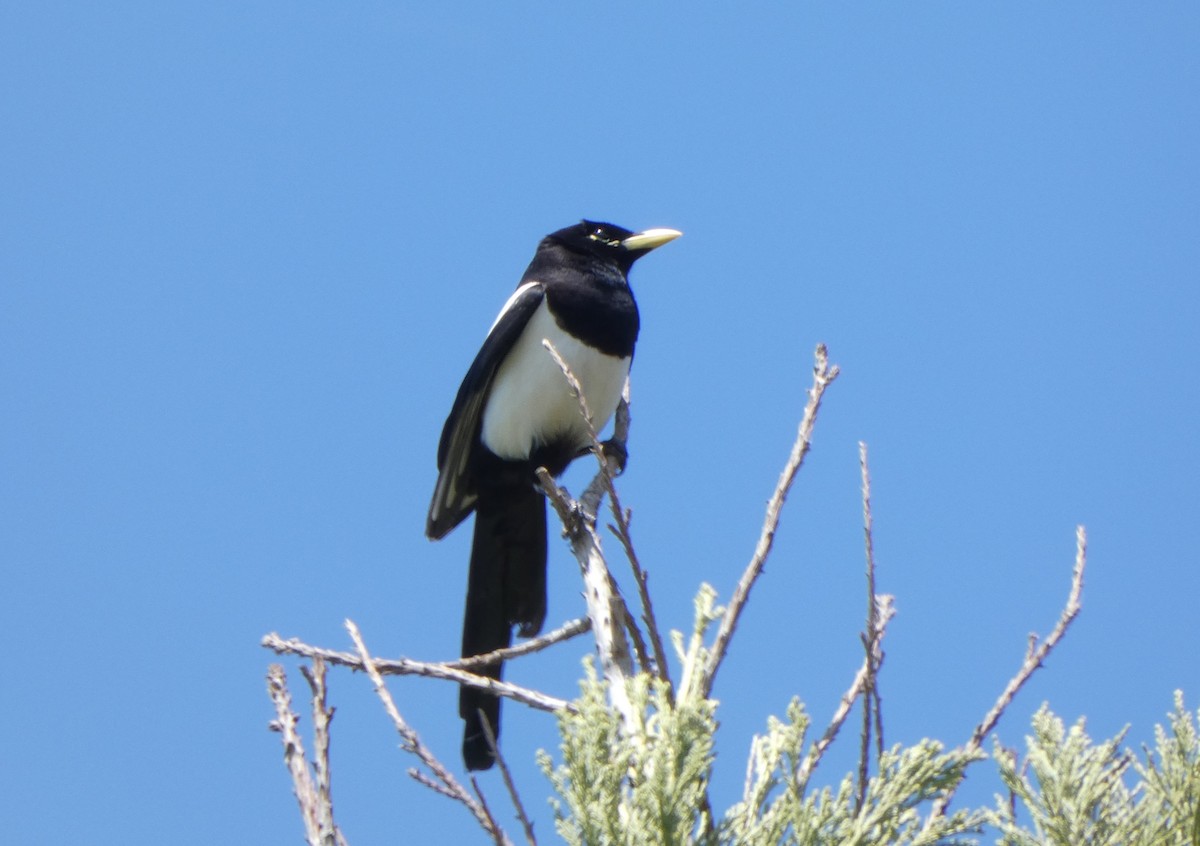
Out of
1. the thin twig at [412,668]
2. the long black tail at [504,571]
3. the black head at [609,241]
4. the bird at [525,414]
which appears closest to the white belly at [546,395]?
the bird at [525,414]

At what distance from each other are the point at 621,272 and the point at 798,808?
9.87 ft

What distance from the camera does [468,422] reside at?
4.52 metres

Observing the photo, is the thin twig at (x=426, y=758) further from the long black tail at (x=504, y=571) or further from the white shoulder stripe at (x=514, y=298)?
the white shoulder stripe at (x=514, y=298)

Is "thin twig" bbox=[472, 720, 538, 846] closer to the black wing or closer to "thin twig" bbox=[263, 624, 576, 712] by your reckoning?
"thin twig" bbox=[263, 624, 576, 712]

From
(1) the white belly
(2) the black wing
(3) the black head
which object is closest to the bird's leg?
(1) the white belly

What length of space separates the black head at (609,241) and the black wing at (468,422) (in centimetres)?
30

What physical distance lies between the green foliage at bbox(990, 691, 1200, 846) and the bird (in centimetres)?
208

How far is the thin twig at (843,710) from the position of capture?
6.70ft

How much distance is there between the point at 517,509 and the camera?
440 cm

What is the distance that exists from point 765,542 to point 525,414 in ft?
7.19

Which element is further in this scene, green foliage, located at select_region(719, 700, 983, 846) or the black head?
the black head

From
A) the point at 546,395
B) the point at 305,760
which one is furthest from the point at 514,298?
the point at 305,760

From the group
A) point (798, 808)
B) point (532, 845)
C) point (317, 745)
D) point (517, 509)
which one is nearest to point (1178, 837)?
point (798, 808)

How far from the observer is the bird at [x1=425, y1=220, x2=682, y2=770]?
428 centimetres
